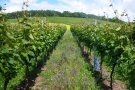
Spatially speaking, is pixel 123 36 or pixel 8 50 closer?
pixel 8 50

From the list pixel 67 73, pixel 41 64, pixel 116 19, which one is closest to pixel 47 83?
pixel 67 73

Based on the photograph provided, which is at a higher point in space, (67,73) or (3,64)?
(3,64)

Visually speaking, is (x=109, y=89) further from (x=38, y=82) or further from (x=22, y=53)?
(x=22, y=53)

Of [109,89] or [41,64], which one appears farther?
[41,64]

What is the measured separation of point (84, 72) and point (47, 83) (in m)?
3.14

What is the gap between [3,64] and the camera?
29.2 ft

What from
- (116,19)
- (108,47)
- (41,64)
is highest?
(116,19)

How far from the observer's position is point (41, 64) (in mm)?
21281

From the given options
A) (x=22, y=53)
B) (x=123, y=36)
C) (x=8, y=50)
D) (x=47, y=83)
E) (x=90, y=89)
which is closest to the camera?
(x=8, y=50)

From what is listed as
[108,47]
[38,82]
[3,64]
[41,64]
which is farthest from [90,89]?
[41,64]

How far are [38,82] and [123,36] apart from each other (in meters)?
4.84

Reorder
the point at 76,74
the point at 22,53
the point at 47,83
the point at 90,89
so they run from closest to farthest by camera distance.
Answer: the point at 22,53 < the point at 90,89 < the point at 47,83 < the point at 76,74

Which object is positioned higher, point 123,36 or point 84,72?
point 123,36

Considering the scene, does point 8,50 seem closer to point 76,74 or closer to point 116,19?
point 116,19
